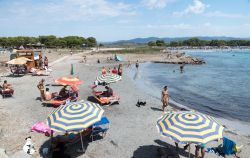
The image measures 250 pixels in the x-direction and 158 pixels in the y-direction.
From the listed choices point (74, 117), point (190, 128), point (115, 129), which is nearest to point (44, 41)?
point (115, 129)

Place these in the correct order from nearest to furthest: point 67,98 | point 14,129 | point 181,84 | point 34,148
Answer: point 34,148 → point 14,129 → point 67,98 → point 181,84

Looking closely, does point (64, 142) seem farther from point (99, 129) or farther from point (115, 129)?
point (115, 129)

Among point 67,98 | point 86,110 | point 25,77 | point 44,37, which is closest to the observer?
point 86,110

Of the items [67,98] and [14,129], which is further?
[67,98]

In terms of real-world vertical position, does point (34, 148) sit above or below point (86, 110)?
below

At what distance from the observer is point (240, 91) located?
105 feet

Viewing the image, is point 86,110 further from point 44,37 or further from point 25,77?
point 44,37

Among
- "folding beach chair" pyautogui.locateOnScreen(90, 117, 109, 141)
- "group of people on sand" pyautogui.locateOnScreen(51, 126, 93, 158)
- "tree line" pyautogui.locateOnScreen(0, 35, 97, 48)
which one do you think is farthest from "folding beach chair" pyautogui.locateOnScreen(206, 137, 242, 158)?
"tree line" pyautogui.locateOnScreen(0, 35, 97, 48)

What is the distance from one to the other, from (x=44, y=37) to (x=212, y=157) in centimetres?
12674

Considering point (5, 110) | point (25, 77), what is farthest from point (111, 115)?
point (25, 77)

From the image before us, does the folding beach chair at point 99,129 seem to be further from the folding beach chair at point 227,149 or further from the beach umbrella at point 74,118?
the folding beach chair at point 227,149

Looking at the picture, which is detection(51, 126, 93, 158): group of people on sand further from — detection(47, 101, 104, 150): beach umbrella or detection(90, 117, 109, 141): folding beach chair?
detection(47, 101, 104, 150): beach umbrella

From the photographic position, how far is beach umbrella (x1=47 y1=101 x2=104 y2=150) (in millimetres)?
10469

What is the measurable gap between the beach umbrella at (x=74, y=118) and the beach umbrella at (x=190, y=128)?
2.65 meters
